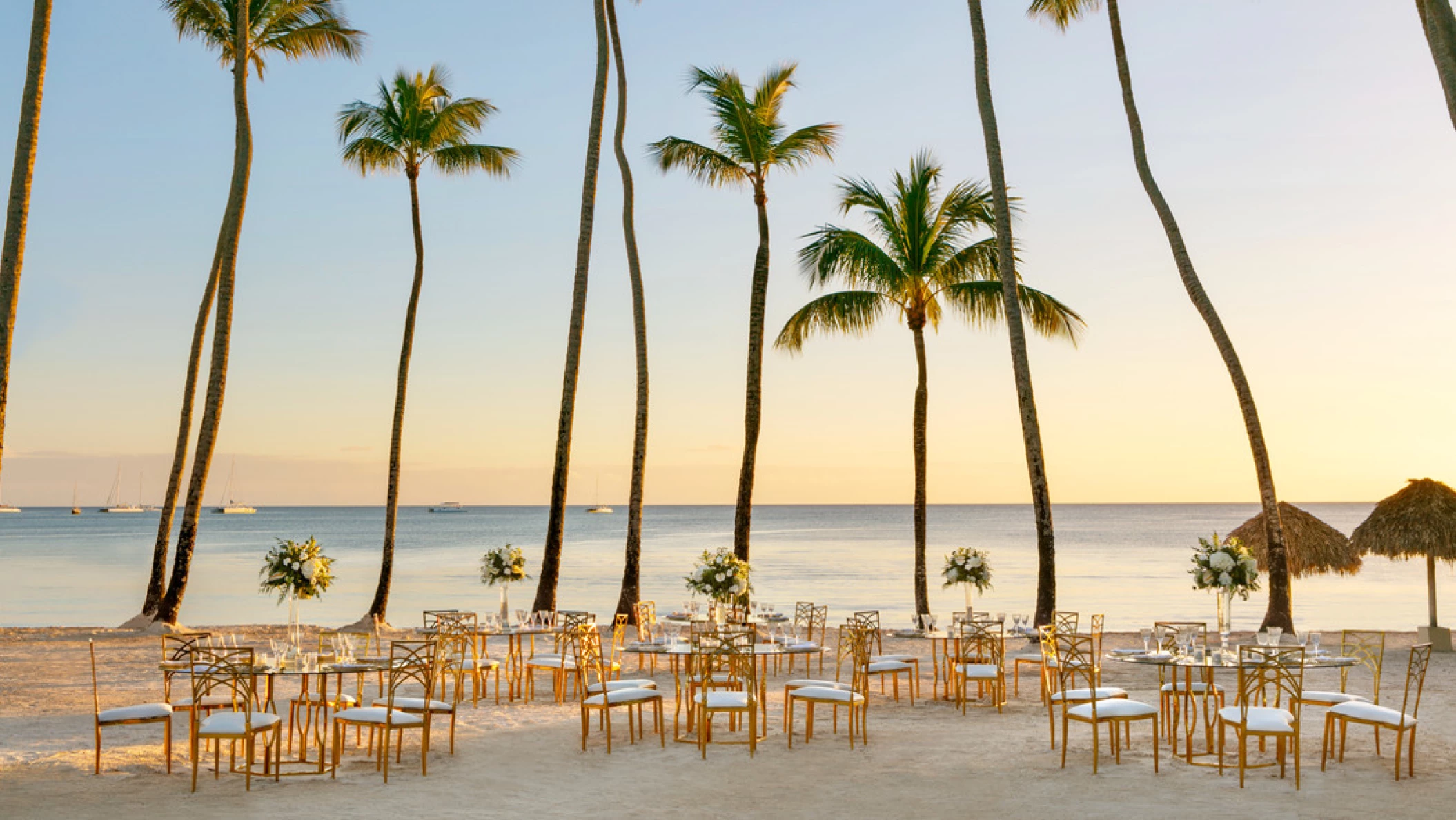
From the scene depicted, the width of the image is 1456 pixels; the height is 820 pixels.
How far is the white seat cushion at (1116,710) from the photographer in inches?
331

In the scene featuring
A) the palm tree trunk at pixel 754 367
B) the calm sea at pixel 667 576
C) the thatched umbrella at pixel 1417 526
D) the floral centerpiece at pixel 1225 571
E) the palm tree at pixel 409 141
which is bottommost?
the calm sea at pixel 667 576

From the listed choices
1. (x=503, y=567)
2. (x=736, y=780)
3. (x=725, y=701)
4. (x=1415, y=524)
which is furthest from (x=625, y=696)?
(x=1415, y=524)

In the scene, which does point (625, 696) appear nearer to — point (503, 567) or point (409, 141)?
point (503, 567)

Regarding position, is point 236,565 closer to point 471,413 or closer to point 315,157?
point 471,413

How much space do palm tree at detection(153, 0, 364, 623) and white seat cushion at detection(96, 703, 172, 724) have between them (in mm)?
9702

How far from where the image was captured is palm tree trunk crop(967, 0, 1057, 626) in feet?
53.6

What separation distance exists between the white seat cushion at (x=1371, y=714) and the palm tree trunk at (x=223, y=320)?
52.1 ft

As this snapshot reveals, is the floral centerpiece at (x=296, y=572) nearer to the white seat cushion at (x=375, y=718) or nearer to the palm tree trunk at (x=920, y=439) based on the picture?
the white seat cushion at (x=375, y=718)

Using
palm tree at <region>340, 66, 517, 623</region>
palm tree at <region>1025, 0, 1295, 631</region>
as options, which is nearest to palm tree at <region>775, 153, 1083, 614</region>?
palm tree at <region>1025, 0, 1295, 631</region>

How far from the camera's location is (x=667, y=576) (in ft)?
146

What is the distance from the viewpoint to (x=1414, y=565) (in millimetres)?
52094

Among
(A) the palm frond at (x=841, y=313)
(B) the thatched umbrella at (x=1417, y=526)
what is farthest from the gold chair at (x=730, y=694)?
(B) the thatched umbrella at (x=1417, y=526)

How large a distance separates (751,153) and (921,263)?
3.52 meters

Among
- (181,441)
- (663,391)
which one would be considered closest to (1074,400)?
(663,391)
